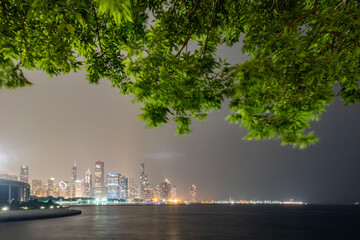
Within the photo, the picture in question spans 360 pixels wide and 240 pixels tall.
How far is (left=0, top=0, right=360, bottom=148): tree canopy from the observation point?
4.29 m

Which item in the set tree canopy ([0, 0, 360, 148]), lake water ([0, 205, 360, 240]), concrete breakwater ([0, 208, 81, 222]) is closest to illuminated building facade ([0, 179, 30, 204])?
concrete breakwater ([0, 208, 81, 222])

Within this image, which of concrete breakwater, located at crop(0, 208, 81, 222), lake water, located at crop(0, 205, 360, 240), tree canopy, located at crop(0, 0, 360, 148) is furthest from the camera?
concrete breakwater, located at crop(0, 208, 81, 222)

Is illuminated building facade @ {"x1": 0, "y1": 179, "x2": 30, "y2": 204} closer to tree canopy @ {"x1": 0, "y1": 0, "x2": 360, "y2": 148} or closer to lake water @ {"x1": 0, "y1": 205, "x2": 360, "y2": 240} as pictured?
lake water @ {"x1": 0, "y1": 205, "x2": 360, "y2": 240}

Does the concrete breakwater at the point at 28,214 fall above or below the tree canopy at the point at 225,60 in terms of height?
below

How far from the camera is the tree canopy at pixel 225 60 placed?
14.1 ft

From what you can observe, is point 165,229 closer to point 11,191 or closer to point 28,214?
point 28,214

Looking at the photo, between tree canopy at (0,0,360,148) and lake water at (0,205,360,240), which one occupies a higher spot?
tree canopy at (0,0,360,148)

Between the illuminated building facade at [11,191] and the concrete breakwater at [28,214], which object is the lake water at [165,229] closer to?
the concrete breakwater at [28,214]

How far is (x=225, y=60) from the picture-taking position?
17.2ft

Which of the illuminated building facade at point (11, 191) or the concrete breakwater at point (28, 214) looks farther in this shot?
the illuminated building facade at point (11, 191)

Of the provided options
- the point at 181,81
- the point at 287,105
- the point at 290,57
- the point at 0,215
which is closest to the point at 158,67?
the point at 181,81

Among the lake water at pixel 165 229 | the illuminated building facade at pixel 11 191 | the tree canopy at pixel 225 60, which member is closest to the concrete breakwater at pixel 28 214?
the lake water at pixel 165 229

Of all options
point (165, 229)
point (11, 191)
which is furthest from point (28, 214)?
point (11, 191)

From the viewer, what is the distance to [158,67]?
474 cm
